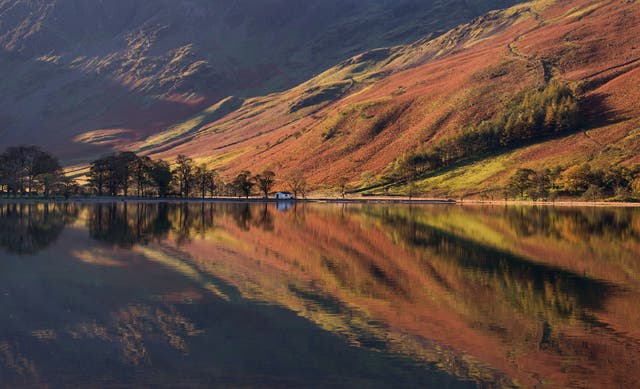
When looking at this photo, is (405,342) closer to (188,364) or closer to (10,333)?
(188,364)

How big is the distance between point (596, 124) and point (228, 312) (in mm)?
192206

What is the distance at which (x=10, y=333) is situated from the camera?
26219mm

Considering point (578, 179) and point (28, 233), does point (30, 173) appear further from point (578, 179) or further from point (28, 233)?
point (578, 179)

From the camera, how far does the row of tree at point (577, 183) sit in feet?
480

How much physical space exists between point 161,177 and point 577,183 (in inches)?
4003

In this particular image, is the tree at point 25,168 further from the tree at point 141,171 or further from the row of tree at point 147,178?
the tree at point 141,171

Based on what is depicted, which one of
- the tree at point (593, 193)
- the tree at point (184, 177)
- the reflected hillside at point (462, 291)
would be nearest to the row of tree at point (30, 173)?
the tree at point (184, 177)

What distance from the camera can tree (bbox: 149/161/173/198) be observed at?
17212 cm

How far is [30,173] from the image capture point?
562ft

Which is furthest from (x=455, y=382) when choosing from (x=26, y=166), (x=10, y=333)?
(x=26, y=166)

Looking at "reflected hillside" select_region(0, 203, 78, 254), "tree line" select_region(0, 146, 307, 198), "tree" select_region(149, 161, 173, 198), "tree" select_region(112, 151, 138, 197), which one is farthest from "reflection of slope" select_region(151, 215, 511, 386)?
"tree" select_region(112, 151, 138, 197)

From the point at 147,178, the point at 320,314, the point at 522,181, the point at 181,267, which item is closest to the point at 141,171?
the point at 147,178

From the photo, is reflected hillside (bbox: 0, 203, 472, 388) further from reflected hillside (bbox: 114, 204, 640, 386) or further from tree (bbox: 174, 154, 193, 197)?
tree (bbox: 174, 154, 193, 197)

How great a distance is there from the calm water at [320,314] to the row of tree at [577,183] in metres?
93.8
